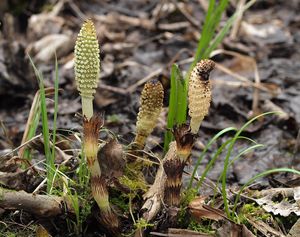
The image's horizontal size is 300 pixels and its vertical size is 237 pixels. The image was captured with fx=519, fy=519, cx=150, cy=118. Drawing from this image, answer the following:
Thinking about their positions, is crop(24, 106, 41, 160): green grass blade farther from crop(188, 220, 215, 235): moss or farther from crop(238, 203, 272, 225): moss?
crop(238, 203, 272, 225): moss

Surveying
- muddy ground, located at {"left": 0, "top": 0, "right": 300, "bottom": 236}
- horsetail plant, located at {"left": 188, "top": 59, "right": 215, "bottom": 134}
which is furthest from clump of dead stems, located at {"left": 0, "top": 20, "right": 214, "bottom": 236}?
muddy ground, located at {"left": 0, "top": 0, "right": 300, "bottom": 236}

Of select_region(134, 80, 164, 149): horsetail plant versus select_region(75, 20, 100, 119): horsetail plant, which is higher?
select_region(75, 20, 100, 119): horsetail plant

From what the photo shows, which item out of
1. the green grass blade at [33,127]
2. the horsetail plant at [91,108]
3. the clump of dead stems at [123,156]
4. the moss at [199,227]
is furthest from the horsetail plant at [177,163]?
the green grass blade at [33,127]

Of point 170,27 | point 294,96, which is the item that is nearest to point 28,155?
point 294,96

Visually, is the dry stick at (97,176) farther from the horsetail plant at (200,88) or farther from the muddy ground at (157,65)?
the muddy ground at (157,65)

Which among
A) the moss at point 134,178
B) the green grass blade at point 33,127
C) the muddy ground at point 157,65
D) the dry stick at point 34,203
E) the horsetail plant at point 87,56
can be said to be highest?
the horsetail plant at point 87,56

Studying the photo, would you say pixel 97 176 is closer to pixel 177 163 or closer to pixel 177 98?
pixel 177 163
